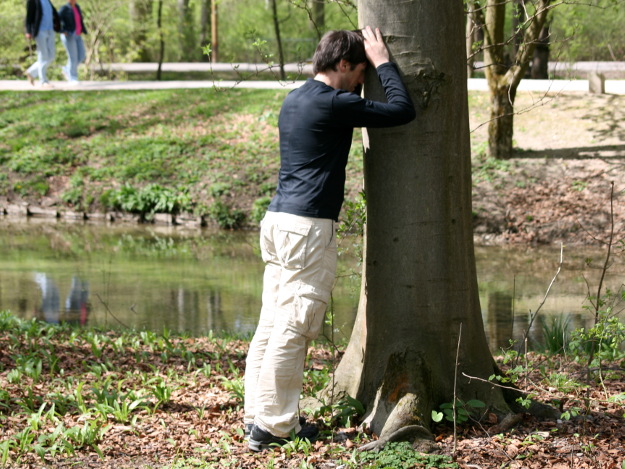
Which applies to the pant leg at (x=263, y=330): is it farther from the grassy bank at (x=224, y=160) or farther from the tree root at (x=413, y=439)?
the grassy bank at (x=224, y=160)

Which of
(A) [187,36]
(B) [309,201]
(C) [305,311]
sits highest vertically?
(A) [187,36]

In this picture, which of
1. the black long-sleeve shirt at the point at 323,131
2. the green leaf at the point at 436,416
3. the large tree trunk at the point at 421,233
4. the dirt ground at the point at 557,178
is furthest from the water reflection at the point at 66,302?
the dirt ground at the point at 557,178

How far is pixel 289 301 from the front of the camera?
4.20 meters

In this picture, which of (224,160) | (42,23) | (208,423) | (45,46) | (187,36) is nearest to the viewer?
(208,423)

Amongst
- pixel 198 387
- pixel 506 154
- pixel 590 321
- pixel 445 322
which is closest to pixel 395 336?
pixel 445 322

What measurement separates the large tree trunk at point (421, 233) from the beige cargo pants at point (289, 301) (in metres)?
0.43

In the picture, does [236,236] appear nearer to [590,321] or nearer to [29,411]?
[590,321]

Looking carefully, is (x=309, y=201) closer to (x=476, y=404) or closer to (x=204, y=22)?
(x=476, y=404)

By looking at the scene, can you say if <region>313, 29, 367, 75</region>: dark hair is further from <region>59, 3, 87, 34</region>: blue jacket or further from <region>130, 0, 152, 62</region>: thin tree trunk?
<region>130, 0, 152, 62</region>: thin tree trunk

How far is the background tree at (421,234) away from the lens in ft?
14.3

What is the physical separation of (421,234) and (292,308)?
0.85 meters

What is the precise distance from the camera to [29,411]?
494cm

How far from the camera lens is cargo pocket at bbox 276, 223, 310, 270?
415 centimetres

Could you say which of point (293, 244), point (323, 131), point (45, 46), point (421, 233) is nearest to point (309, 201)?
point (293, 244)
